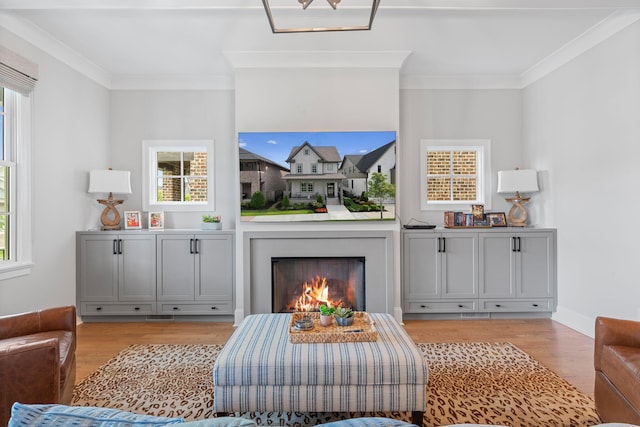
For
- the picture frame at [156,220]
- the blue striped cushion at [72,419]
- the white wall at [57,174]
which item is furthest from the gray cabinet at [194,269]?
the blue striped cushion at [72,419]

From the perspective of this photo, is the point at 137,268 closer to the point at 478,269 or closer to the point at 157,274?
the point at 157,274

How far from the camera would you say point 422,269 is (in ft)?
13.0

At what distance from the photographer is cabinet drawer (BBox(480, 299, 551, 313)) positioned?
396cm

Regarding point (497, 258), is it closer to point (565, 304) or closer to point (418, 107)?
point (565, 304)

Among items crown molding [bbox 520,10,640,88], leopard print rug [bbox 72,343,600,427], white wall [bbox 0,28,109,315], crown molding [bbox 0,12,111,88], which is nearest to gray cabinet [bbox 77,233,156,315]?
white wall [bbox 0,28,109,315]

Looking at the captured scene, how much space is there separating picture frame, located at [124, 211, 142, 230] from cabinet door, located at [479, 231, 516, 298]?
12.6ft

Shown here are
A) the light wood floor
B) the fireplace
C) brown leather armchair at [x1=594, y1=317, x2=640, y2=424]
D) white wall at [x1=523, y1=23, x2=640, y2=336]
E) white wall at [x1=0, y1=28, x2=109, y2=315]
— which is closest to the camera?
brown leather armchair at [x1=594, y1=317, x2=640, y2=424]

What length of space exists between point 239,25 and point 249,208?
1.68 m

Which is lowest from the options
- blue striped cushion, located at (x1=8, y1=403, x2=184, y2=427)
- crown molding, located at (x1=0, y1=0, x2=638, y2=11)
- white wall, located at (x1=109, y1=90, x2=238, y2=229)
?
blue striped cushion, located at (x1=8, y1=403, x2=184, y2=427)

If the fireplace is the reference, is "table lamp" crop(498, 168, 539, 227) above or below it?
above

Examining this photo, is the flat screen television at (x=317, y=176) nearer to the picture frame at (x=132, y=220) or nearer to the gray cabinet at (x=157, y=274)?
the gray cabinet at (x=157, y=274)

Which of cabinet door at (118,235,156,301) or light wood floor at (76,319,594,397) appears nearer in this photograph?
light wood floor at (76,319,594,397)

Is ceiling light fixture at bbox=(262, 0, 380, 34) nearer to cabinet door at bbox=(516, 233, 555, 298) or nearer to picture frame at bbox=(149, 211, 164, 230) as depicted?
picture frame at bbox=(149, 211, 164, 230)

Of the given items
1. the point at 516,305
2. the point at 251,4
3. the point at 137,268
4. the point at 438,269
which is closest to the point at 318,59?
the point at 251,4
